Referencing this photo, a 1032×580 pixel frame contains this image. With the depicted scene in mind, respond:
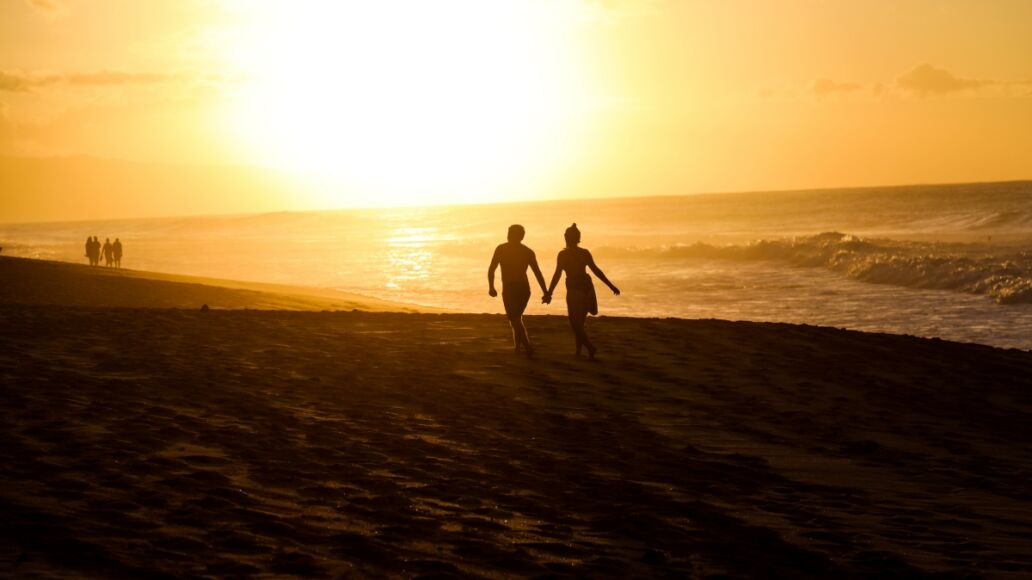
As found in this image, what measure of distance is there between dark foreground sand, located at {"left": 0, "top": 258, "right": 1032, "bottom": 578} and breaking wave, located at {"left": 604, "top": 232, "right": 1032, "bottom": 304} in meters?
18.4

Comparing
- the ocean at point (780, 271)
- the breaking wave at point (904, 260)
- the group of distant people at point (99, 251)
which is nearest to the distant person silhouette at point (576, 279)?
the ocean at point (780, 271)

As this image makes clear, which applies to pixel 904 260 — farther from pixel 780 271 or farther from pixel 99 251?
pixel 99 251

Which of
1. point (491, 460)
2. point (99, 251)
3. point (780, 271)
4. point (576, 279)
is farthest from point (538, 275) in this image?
point (99, 251)

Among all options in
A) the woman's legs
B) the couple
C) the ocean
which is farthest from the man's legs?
the ocean

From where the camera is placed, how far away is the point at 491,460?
23.4 ft

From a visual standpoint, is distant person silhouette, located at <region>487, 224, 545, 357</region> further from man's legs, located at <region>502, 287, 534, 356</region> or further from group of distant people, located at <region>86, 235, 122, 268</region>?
group of distant people, located at <region>86, 235, 122, 268</region>

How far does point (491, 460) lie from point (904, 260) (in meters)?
33.5

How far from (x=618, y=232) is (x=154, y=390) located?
89.1 m

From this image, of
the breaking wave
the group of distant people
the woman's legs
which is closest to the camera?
the woman's legs

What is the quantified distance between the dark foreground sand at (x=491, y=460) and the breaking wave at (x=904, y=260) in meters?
18.4

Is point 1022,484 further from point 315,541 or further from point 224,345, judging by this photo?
point 224,345

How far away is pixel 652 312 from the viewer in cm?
2614

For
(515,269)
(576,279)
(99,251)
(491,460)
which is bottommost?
(491,460)

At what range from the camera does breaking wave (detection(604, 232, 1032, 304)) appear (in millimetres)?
30080
